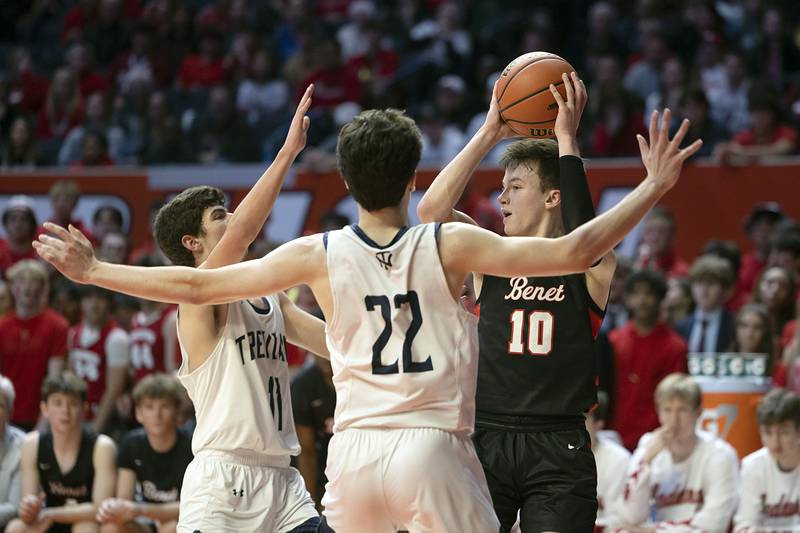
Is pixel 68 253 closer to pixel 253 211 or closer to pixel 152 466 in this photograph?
pixel 253 211

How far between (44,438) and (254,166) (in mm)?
4330

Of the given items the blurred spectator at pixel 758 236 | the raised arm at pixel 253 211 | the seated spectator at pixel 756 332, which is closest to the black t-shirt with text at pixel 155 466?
the raised arm at pixel 253 211

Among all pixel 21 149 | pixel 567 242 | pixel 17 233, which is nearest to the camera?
pixel 567 242

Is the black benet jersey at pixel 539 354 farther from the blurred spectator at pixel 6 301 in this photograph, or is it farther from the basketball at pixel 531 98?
the blurred spectator at pixel 6 301

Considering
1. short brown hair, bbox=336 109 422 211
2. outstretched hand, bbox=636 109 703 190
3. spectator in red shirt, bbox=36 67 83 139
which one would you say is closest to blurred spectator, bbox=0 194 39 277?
spectator in red shirt, bbox=36 67 83 139

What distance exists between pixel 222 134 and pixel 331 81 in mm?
1359

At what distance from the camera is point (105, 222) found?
11742mm

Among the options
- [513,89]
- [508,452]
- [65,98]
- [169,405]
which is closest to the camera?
[508,452]

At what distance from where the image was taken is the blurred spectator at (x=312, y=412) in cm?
819

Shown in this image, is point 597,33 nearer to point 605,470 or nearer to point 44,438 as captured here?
point 605,470

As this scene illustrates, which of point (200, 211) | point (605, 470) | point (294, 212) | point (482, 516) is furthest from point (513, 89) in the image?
point (294, 212)

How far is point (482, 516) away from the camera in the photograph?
13.2ft

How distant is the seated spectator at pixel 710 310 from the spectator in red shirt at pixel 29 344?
15.8 ft

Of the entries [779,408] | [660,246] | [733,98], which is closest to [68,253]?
[779,408]
